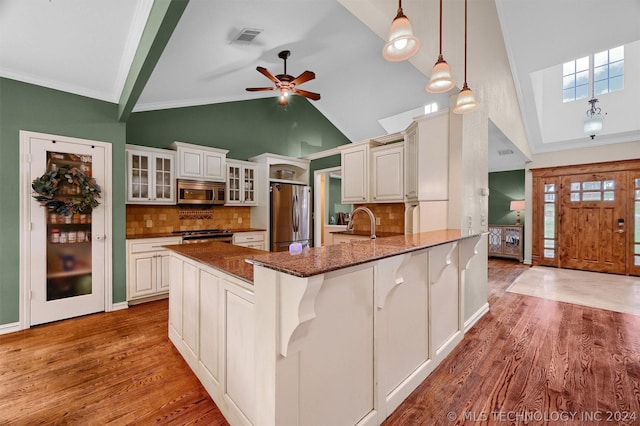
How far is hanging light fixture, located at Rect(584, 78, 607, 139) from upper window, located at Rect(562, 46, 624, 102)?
397mm

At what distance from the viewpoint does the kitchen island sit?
43.0 inches

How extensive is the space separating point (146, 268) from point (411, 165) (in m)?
3.76

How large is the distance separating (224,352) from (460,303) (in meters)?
2.12

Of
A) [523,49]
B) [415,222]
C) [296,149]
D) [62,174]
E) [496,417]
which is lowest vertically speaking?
[496,417]

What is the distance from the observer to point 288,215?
17.3ft

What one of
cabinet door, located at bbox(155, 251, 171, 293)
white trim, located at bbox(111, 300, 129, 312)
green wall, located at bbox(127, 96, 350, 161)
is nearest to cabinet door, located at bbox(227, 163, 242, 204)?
green wall, located at bbox(127, 96, 350, 161)

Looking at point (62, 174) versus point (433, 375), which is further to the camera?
point (62, 174)

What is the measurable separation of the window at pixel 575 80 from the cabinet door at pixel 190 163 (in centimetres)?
730

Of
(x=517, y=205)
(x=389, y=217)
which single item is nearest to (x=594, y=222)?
(x=517, y=205)

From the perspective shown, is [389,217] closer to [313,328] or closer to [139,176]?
[313,328]

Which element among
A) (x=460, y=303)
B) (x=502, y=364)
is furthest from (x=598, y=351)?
(x=460, y=303)

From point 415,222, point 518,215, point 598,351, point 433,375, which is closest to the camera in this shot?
point 433,375

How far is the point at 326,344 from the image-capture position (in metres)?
1.27

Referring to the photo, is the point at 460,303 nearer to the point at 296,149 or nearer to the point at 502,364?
the point at 502,364
